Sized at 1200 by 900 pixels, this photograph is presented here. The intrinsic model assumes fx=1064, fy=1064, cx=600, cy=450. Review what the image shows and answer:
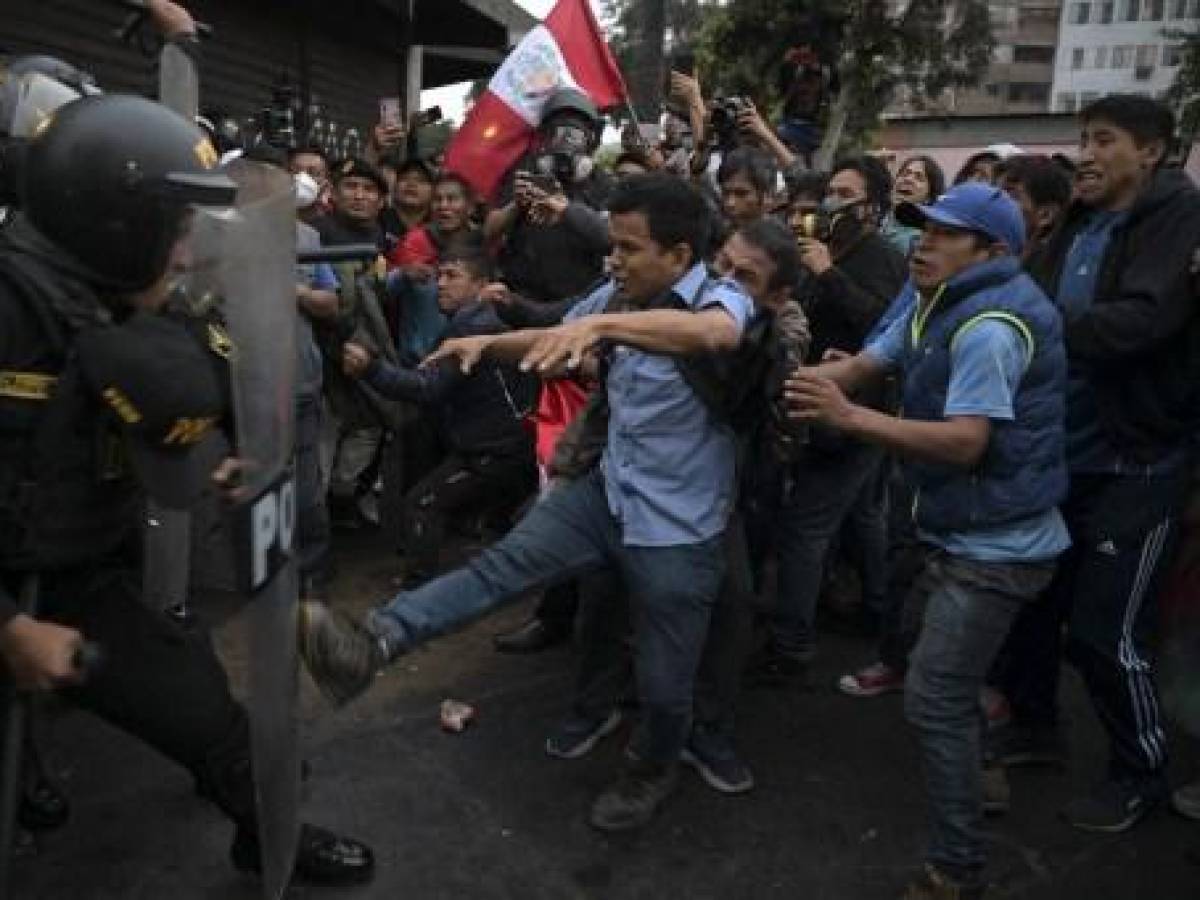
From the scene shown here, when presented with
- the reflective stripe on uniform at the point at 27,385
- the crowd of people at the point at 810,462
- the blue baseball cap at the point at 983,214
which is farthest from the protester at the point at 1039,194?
the reflective stripe on uniform at the point at 27,385

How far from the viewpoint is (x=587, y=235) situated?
14.9 ft

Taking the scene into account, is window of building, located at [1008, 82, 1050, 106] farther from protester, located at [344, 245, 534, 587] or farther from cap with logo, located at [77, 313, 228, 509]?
cap with logo, located at [77, 313, 228, 509]

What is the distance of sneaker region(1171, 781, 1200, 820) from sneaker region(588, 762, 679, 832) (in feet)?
4.82

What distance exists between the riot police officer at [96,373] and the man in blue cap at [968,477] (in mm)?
1290

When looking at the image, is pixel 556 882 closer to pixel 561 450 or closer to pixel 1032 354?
pixel 561 450

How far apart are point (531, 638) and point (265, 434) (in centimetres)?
236

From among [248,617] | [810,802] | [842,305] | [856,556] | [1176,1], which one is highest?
[1176,1]

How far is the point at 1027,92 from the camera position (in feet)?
236

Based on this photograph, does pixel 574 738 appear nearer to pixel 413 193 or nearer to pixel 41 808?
pixel 41 808

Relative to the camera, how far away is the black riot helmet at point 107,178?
73.7 inches

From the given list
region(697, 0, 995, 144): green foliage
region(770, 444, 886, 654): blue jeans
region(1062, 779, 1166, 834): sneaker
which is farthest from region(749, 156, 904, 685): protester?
region(697, 0, 995, 144): green foliage

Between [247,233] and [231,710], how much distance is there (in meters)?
1.05

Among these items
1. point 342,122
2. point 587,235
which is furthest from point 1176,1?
point 587,235

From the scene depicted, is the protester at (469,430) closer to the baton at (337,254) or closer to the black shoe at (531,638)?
the black shoe at (531,638)
